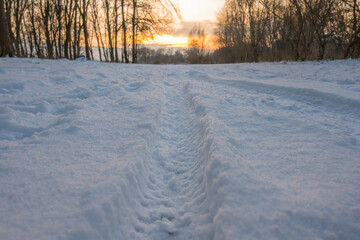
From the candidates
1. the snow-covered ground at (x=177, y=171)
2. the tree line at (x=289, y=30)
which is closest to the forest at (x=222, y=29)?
the tree line at (x=289, y=30)

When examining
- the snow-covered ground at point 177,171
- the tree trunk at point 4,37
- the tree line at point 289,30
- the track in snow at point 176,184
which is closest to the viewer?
the snow-covered ground at point 177,171

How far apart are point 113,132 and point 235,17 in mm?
30294

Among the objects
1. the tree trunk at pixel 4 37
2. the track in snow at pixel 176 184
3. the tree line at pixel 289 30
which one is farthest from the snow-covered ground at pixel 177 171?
the tree line at pixel 289 30

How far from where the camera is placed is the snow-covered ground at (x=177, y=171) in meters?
1.21

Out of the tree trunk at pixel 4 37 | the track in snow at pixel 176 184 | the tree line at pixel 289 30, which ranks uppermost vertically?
the tree line at pixel 289 30

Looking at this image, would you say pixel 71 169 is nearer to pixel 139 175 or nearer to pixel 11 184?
pixel 11 184

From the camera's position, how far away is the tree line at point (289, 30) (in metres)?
11.1

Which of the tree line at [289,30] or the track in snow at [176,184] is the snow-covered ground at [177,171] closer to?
the track in snow at [176,184]

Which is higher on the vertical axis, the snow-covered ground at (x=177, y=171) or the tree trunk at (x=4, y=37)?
the tree trunk at (x=4, y=37)

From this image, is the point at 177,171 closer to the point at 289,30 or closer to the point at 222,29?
the point at 289,30

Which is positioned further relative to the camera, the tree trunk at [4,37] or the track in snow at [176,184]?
the tree trunk at [4,37]

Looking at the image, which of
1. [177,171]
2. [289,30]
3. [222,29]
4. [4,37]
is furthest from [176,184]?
[222,29]

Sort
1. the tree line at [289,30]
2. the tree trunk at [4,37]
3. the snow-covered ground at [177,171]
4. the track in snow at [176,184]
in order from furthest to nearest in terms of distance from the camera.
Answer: the tree line at [289,30], the tree trunk at [4,37], the track in snow at [176,184], the snow-covered ground at [177,171]

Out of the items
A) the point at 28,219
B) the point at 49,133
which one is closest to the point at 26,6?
the point at 49,133
